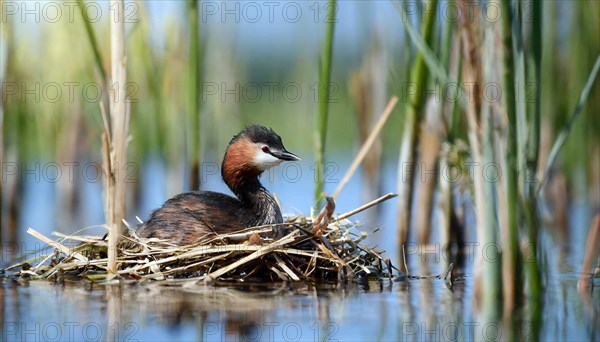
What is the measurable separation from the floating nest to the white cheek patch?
60cm

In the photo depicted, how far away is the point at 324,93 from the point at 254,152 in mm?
705

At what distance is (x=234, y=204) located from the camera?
652cm

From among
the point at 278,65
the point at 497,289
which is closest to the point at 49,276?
the point at 497,289

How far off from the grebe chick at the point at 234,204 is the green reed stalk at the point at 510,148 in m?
2.16

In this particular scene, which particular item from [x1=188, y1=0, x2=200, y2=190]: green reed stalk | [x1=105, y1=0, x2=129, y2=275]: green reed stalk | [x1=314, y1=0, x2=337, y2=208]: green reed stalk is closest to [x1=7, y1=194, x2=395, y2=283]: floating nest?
[x1=105, y1=0, x2=129, y2=275]: green reed stalk

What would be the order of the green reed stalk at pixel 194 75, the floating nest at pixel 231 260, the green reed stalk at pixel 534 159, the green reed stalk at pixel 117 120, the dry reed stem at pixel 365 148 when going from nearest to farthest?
the green reed stalk at pixel 534 159 → the green reed stalk at pixel 117 120 → the floating nest at pixel 231 260 → the dry reed stem at pixel 365 148 → the green reed stalk at pixel 194 75

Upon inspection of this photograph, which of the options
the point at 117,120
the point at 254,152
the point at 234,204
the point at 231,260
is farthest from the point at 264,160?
the point at 117,120

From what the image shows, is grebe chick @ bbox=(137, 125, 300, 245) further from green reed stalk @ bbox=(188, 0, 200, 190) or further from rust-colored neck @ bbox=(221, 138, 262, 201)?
green reed stalk @ bbox=(188, 0, 200, 190)

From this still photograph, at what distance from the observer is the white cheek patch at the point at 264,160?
21.4 feet

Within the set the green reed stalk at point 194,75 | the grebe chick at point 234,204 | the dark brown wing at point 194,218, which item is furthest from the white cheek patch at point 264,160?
the green reed stalk at point 194,75

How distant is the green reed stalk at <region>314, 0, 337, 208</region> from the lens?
6.51m

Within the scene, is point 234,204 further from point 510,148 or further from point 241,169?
point 510,148

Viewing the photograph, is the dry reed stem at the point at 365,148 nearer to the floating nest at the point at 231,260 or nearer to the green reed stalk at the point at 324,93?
the green reed stalk at the point at 324,93

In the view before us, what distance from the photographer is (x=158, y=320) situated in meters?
4.56
